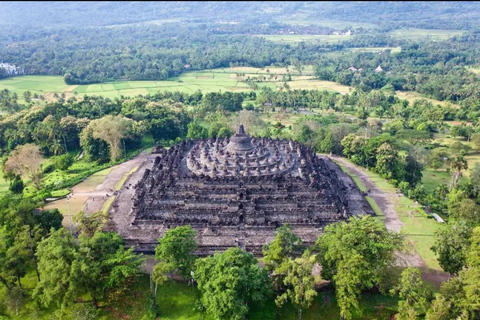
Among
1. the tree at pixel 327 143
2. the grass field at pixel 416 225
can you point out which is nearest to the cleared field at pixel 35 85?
the tree at pixel 327 143

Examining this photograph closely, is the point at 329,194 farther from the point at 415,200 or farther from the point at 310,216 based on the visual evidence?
the point at 415,200

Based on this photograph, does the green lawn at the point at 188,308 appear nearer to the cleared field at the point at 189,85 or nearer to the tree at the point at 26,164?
the tree at the point at 26,164

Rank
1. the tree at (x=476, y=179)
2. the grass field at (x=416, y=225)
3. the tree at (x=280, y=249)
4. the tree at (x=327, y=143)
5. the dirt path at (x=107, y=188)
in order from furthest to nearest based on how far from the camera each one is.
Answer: the tree at (x=327, y=143) → the dirt path at (x=107, y=188) → the tree at (x=476, y=179) → the grass field at (x=416, y=225) → the tree at (x=280, y=249)

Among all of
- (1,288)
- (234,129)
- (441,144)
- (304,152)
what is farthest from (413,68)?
(1,288)

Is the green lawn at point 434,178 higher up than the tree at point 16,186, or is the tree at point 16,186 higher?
the tree at point 16,186

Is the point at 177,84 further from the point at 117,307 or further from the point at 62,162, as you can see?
the point at 117,307

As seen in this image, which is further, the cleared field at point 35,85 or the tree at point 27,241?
the cleared field at point 35,85

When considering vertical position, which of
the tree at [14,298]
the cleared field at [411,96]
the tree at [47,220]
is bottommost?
the cleared field at [411,96]
